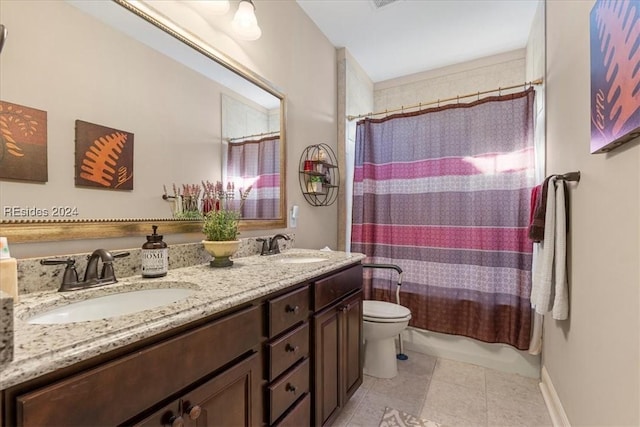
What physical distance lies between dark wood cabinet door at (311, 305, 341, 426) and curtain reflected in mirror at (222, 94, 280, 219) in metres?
0.74

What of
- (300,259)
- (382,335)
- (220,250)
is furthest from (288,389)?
(382,335)

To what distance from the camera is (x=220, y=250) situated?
1.31m

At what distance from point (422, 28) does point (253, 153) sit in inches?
68.6

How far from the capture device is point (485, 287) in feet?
7.23

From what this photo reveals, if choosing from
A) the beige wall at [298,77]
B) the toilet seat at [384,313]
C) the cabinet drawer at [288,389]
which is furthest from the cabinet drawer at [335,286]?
the beige wall at [298,77]

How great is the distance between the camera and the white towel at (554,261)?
4.75 feet

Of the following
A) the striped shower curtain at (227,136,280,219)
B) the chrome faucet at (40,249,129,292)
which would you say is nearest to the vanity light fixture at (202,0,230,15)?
the striped shower curtain at (227,136,280,219)

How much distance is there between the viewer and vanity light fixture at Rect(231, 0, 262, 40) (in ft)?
5.06

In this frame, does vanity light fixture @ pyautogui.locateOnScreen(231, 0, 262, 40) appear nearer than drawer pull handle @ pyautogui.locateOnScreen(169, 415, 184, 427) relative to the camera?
No

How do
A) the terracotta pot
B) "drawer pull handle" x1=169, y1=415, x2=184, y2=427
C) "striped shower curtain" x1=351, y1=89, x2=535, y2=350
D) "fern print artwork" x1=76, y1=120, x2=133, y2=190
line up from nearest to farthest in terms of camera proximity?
"drawer pull handle" x1=169, y1=415, x2=184, y2=427 → "fern print artwork" x1=76, y1=120, x2=133, y2=190 → the terracotta pot → "striped shower curtain" x1=351, y1=89, x2=535, y2=350

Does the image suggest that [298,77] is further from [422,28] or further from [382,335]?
[382,335]

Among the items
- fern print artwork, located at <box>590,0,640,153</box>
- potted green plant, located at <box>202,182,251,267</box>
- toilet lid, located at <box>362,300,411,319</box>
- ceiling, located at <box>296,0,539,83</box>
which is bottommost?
toilet lid, located at <box>362,300,411,319</box>

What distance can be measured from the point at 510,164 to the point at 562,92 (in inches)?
25.2

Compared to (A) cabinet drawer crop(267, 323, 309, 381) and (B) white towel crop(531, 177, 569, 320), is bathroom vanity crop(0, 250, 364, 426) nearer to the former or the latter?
(A) cabinet drawer crop(267, 323, 309, 381)
